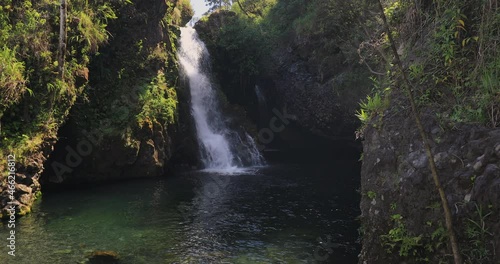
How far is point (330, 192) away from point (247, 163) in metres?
8.47

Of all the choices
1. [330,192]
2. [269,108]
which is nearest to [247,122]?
[269,108]

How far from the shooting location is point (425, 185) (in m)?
5.30

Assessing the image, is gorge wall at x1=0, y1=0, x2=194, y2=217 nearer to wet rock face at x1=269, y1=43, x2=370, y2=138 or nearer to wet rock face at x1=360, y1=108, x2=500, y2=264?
wet rock face at x1=269, y1=43, x2=370, y2=138

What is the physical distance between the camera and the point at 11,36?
39.3 feet

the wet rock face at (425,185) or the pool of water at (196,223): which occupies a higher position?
the wet rock face at (425,185)

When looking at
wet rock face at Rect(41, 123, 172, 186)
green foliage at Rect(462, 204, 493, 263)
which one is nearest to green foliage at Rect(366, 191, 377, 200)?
green foliage at Rect(462, 204, 493, 263)

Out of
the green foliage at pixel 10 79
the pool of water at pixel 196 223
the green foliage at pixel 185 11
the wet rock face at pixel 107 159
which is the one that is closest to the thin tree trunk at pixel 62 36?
the green foliage at pixel 10 79

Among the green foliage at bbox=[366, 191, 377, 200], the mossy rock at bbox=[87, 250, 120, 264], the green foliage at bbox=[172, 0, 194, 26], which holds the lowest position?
A: the mossy rock at bbox=[87, 250, 120, 264]

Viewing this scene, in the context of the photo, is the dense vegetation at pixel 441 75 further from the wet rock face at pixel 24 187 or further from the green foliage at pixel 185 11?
the green foliage at pixel 185 11

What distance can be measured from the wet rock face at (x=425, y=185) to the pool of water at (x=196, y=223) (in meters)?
2.60

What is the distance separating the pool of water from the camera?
8227 mm

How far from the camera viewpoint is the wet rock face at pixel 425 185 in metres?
4.57

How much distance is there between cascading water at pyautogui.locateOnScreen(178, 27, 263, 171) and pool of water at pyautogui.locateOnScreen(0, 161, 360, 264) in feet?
16.4

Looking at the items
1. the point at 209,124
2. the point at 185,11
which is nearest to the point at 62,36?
the point at 209,124
